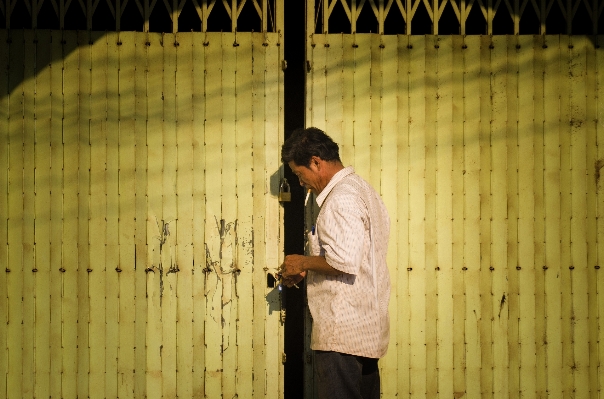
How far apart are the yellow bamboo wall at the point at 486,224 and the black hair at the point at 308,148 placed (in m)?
0.78

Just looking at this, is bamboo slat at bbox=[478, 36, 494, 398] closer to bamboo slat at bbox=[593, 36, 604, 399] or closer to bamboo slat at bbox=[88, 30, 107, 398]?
bamboo slat at bbox=[593, 36, 604, 399]

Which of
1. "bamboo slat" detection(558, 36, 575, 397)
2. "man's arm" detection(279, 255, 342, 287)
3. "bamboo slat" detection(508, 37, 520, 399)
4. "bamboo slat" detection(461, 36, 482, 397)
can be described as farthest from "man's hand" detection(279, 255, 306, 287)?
"bamboo slat" detection(558, 36, 575, 397)

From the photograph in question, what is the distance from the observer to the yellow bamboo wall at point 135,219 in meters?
3.87

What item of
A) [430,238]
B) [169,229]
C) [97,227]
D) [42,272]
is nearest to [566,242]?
[430,238]

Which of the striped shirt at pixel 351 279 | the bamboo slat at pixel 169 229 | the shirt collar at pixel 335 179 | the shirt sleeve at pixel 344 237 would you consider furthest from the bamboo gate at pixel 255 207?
the shirt sleeve at pixel 344 237

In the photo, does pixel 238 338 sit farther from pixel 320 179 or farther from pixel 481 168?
pixel 481 168

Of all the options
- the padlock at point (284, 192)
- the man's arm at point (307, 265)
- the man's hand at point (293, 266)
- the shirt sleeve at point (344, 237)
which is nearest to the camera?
the shirt sleeve at point (344, 237)

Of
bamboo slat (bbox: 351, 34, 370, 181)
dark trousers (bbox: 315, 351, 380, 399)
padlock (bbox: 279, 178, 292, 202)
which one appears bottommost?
dark trousers (bbox: 315, 351, 380, 399)

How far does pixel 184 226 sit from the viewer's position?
12.8ft

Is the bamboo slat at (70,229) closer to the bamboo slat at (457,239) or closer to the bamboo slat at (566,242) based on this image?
the bamboo slat at (457,239)

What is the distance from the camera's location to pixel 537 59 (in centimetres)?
394

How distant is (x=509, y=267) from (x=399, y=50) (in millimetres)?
1861

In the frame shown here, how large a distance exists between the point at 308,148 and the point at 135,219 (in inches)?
61.9

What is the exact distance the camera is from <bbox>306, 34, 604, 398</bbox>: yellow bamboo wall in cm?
390
